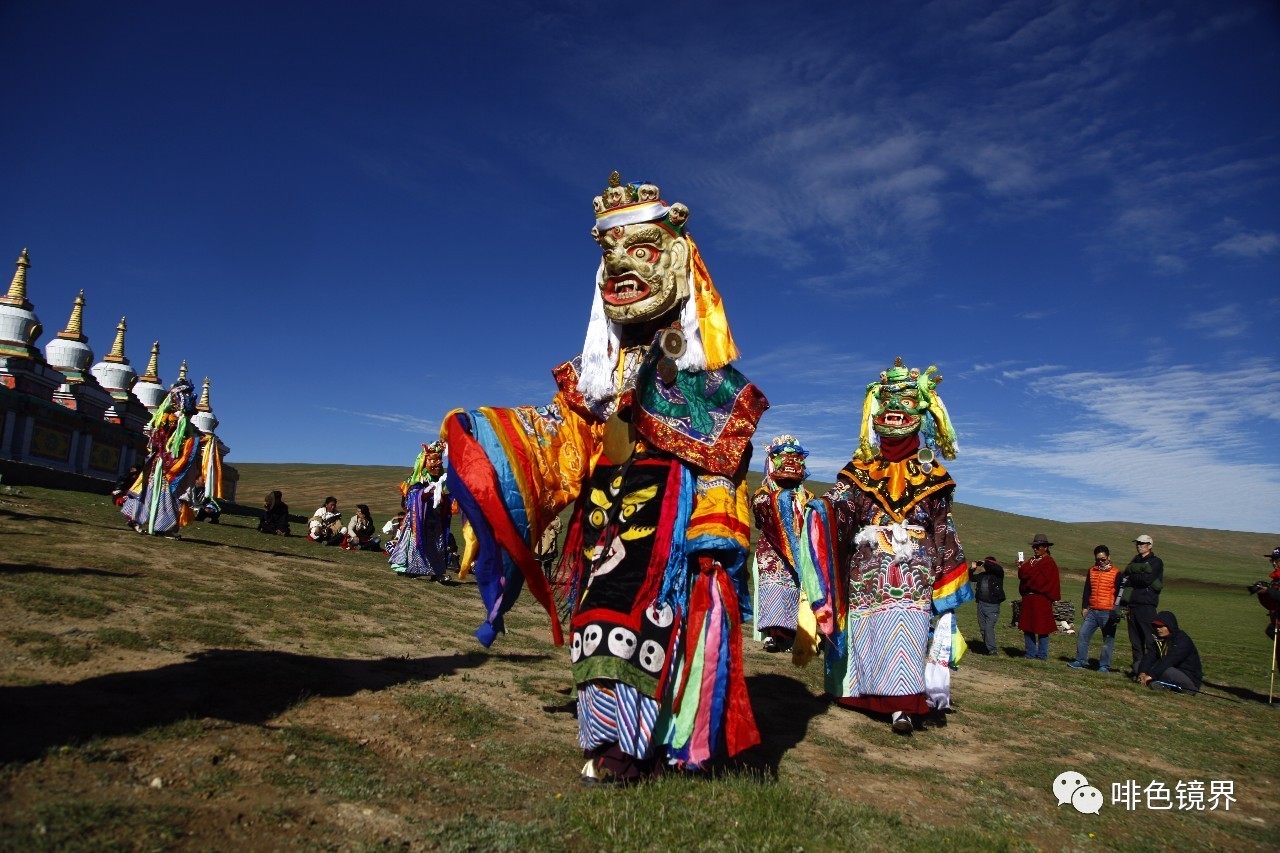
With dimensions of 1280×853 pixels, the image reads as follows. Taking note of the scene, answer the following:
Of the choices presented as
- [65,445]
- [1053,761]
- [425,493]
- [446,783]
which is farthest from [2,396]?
[1053,761]

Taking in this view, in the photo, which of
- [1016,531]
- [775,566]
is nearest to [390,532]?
[775,566]

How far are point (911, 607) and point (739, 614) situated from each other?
277cm

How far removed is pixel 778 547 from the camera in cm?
998

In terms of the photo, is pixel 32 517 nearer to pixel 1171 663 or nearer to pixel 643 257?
pixel 643 257

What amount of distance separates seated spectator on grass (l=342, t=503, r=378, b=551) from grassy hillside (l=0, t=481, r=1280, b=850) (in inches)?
461

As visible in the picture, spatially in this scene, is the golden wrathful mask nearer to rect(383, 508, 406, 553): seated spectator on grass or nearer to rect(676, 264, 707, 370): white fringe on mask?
rect(676, 264, 707, 370): white fringe on mask

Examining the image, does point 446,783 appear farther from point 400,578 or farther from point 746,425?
point 400,578

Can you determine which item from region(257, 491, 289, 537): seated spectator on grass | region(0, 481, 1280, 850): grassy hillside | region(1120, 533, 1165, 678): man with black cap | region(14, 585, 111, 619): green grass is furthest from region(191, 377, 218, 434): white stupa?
region(1120, 533, 1165, 678): man with black cap

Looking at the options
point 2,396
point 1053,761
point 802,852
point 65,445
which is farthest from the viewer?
point 65,445

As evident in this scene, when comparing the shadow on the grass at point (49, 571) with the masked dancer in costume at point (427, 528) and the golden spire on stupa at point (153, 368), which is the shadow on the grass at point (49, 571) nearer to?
the masked dancer in costume at point (427, 528)

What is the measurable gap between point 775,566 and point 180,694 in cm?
815

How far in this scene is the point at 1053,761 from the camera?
557cm

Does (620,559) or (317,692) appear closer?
(620,559)

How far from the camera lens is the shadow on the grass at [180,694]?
3.25 m
